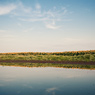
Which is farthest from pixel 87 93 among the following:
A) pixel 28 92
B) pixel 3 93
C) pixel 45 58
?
pixel 45 58

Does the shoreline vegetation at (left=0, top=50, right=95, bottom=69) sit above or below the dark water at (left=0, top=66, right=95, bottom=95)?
above

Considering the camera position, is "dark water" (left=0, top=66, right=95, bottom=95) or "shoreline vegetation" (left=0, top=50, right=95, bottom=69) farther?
"shoreline vegetation" (left=0, top=50, right=95, bottom=69)

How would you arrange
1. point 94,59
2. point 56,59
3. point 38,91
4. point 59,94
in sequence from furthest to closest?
point 56,59 < point 94,59 < point 38,91 < point 59,94

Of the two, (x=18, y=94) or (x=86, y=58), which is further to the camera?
(x=86, y=58)

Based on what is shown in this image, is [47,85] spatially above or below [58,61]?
below

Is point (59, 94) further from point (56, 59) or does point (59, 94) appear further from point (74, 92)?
point (56, 59)

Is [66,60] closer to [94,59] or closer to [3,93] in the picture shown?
[94,59]

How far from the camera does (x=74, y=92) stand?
9.87 m

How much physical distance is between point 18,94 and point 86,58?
2954 cm

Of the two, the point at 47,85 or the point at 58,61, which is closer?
the point at 47,85

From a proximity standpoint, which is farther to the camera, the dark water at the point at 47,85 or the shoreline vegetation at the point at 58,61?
the shoreline vegetation at the point at 58,61

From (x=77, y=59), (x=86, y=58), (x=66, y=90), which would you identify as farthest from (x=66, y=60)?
(x=66, y=90)

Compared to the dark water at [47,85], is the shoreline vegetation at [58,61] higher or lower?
higher

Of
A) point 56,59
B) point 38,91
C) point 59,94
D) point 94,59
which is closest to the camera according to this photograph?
point 59,94
